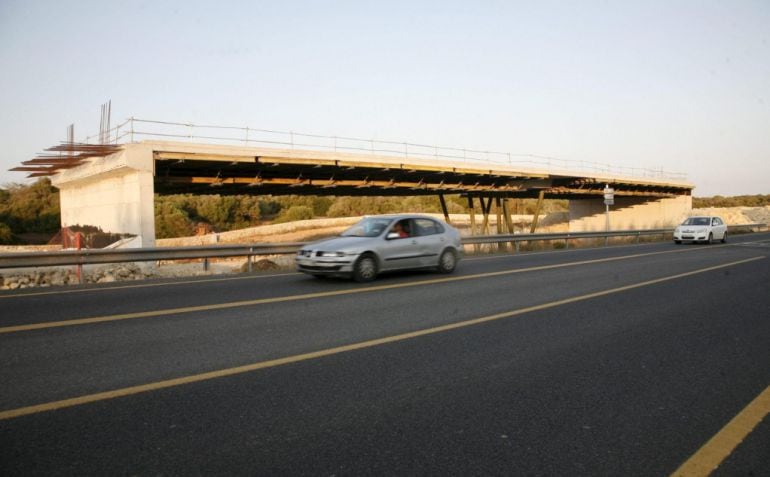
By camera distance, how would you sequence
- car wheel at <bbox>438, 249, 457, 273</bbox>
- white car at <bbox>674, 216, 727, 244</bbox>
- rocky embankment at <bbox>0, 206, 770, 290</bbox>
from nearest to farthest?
car wheel at <bbox>438, 249, 457, 273</bbox> < rocky embankment at <bbox>0, 206, 770, 290</bbox> < white car at <bbox>674, 216, 727, 244</bbox>

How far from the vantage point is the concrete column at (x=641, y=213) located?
177ft

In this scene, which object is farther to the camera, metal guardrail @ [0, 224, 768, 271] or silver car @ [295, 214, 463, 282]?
metal guardrail @ [0, 224, 768, 271]

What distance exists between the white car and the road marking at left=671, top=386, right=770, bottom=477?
2542 centimetres

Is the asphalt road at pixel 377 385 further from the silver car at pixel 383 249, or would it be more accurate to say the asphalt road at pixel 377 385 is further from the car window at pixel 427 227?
the car window at pixel 427 227

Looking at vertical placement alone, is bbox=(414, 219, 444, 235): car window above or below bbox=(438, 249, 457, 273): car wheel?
above

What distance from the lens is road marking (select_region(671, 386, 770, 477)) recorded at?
3.07 m

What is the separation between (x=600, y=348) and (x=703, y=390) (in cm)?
138

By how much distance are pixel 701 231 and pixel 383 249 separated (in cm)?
2155

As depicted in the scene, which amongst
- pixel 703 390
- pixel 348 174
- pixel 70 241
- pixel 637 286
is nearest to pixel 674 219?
pixel 348 174

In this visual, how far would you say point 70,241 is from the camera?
22.6 m

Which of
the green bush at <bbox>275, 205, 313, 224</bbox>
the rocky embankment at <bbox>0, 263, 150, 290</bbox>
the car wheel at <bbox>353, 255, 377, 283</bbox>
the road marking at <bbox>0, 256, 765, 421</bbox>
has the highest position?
the green bush at <bbox>275, 205, 313, 224</bbox>

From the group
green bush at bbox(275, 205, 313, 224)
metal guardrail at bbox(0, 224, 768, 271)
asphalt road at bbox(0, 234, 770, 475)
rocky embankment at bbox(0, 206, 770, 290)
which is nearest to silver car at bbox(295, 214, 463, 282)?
asphalt road at bbox(0, 234, 770, 475)

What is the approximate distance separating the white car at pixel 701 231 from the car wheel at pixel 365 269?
21.6 metres

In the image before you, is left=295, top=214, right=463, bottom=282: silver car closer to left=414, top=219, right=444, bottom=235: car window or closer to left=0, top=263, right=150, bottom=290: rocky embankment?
left=414, top=219, right=444, bottom=235: car window
